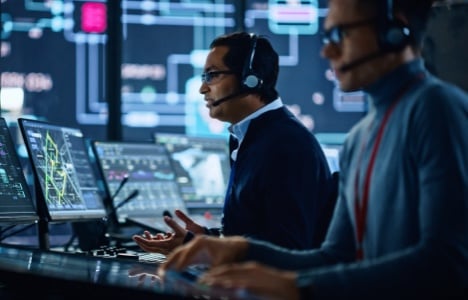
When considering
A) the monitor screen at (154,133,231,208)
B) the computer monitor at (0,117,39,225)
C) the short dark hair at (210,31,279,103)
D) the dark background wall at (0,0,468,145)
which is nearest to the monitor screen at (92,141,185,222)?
the monitor screen at (154,133,231,208)

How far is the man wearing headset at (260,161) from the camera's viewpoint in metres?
→ 2.88

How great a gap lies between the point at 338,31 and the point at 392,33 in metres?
0.11

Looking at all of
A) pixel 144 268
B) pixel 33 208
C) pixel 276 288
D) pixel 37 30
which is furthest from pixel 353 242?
pixel 37 30

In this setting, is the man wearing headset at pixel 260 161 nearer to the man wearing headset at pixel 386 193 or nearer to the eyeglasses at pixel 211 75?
the eyeglasses at pixel 211 75

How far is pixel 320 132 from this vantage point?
28.1 ft

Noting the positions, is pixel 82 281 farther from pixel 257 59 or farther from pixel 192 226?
pixel 257 59

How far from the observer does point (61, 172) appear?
3.89 m

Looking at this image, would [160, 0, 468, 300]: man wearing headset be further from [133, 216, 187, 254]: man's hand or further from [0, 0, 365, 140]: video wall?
[0, 0, 365, 140]: video wall

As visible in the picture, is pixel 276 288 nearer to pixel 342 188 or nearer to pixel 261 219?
pixel 342 188

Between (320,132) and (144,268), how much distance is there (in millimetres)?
6381

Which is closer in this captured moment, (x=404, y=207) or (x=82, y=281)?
(x=404, y=207)

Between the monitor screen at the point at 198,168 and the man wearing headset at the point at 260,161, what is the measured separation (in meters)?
2.34

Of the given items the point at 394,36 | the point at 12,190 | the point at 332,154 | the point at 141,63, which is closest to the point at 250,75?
the point at 12,190

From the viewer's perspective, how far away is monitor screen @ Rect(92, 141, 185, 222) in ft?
16.4
